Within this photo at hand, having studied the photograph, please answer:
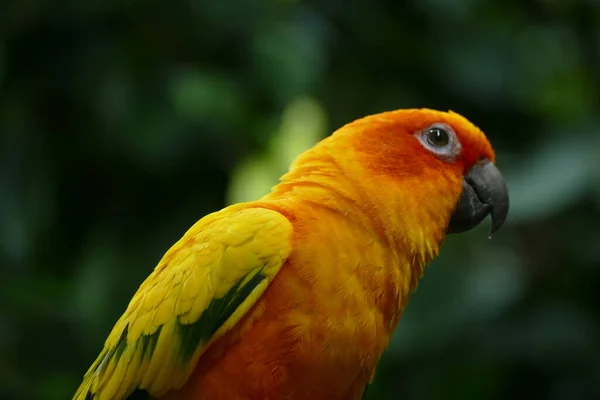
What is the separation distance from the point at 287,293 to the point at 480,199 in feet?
2.05

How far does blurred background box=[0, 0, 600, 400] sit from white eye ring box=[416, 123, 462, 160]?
2.51 feet

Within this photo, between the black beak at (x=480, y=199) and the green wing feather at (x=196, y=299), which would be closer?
the green wing feather at (x=196, y=299)

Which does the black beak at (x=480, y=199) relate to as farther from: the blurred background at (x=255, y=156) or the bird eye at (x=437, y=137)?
the blurred background at (x=255, y=156)

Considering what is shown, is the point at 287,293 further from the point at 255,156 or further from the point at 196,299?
the point at 255,156

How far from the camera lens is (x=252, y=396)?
162cm

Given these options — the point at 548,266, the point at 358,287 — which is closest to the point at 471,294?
the point at 548,266

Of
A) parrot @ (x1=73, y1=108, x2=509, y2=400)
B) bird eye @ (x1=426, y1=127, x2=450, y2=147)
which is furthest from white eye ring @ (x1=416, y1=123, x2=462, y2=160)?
parrot @ (x1=73, y1=108, x2=509, y2=400)

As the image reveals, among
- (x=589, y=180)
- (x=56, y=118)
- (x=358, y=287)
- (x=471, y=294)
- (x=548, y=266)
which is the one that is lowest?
(x=548, y=266)

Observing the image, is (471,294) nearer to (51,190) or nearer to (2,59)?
(51,190)

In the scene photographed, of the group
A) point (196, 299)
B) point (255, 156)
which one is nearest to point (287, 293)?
point (196, 299)

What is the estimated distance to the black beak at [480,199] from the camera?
6.57ft

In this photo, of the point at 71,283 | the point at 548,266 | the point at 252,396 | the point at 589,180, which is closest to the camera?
the point at 252,396

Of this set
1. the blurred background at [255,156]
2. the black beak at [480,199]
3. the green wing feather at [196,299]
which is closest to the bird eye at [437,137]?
the black beak at [480,199]

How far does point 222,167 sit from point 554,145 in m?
1.13
